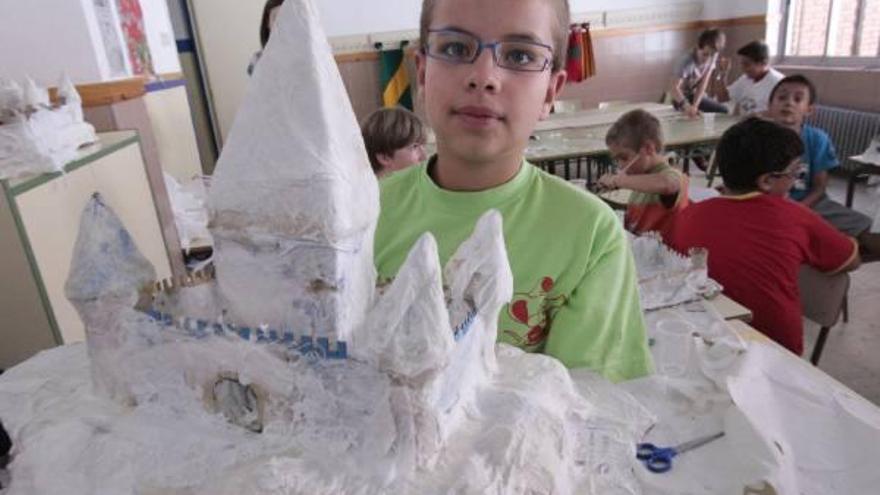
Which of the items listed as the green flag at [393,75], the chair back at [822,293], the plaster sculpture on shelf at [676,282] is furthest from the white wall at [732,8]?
the plaster sculpture on shelf at [676,282]

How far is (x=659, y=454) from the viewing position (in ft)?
2.64

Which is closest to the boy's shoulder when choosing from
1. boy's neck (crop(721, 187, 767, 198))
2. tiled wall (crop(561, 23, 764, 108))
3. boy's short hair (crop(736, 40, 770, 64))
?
boy's neck (crop(721, 187, 767, 198))

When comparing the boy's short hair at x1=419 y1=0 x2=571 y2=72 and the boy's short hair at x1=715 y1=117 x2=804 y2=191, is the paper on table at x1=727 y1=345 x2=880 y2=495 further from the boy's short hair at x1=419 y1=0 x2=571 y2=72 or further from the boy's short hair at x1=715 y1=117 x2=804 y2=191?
the boy's short hair at x1=715 y1=117 x2=804 y2=191

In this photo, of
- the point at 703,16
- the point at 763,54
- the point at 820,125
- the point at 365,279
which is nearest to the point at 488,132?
the point at 365,279

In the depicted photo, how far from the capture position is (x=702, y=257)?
1732mm

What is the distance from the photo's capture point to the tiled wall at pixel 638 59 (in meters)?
6.84

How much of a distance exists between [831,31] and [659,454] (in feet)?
21.7

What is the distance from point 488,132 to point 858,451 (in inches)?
32.0

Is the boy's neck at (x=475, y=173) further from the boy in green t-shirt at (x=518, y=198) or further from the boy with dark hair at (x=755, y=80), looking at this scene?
the boy with dark hair at (x=755, y=80)

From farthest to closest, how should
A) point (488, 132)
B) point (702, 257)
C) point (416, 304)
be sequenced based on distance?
point (702, 257)
point (488, 132)
point (416, 304)

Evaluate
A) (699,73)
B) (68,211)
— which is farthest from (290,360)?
(699,73)

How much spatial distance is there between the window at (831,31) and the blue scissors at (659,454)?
6.00 metres

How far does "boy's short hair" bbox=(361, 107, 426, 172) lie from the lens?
2.31m

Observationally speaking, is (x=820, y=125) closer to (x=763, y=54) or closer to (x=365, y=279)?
(x=763, y=54)
